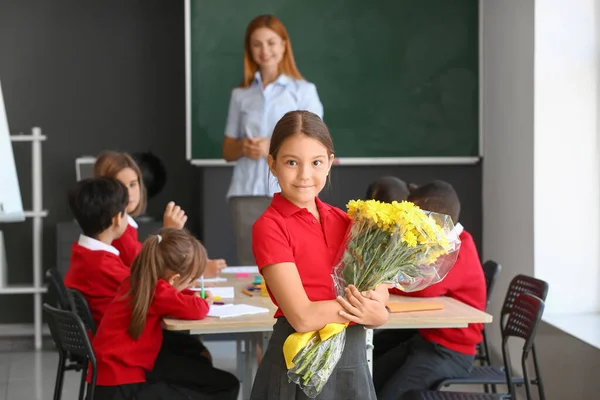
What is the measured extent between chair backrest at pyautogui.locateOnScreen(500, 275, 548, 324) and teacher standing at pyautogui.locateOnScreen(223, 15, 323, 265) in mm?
1307

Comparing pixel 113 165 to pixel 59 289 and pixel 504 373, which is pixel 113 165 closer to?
pixel 59 289

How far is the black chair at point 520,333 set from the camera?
2.90m

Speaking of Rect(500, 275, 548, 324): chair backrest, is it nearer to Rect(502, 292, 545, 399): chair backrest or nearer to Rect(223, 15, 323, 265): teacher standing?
Rect(502, 292, 545, 399): chair backrest

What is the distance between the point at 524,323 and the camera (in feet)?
10.3

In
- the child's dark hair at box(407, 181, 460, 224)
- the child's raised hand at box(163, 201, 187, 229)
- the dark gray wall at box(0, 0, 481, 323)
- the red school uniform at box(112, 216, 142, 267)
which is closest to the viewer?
the child's dark hair at box(407, 181, 460, 224)

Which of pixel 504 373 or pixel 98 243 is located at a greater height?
pixel 98 243

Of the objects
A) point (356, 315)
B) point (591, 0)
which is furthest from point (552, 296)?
point (356, 315)

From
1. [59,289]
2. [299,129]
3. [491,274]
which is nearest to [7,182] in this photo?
[59,289]

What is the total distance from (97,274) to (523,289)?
1.71 m

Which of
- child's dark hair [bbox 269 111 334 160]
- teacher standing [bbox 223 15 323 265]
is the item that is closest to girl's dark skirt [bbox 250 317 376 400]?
child's dark hair [bbox 269 111 334 160]

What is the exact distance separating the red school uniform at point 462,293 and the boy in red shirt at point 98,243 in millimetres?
1192

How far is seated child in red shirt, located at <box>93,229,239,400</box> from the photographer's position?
2992 mm

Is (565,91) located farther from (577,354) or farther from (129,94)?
(129,94)

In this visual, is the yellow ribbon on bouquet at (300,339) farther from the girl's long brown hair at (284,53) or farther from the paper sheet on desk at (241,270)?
the girl's long brown hair at (284,53)
